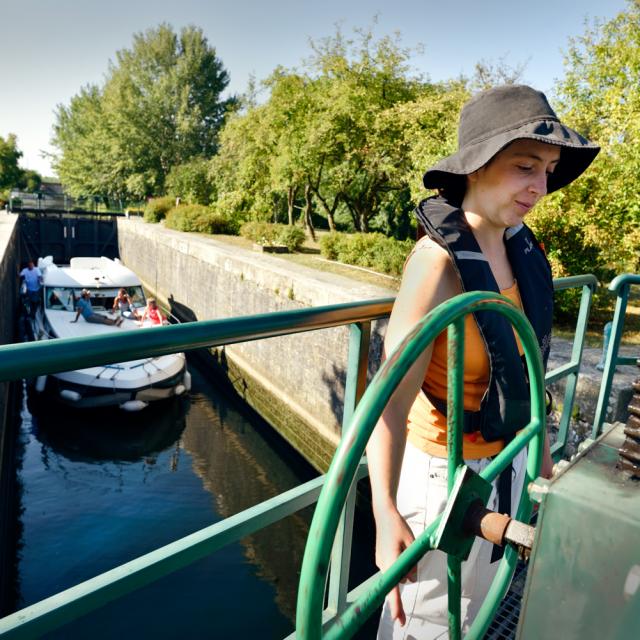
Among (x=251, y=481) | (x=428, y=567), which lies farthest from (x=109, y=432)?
(x=428, y=567)

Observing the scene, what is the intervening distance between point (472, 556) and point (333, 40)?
1747cm

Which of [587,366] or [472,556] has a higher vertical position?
[472,556]

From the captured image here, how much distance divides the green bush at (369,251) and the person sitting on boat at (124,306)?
4.94m

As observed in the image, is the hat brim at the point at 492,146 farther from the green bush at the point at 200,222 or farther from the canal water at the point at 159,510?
the green bush at the point at 200,222

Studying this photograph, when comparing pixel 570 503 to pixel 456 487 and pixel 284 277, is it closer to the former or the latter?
pixel 456 487

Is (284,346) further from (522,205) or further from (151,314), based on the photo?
(522,205)

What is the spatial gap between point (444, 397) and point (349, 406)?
1.09ft

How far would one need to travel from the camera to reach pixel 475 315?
125 centimetres

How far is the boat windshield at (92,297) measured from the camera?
1209cm

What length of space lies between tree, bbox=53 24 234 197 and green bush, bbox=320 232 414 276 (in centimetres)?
2579

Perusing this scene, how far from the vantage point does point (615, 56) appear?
7523 millimetres

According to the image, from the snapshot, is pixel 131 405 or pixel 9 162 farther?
pixel 9 162

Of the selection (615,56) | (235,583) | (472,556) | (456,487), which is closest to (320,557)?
(456,487)

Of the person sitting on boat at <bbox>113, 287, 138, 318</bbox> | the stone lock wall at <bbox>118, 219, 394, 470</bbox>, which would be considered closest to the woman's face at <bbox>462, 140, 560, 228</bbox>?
the stone lock wall at <bbox>118, 219, 394, 470</bbox>
